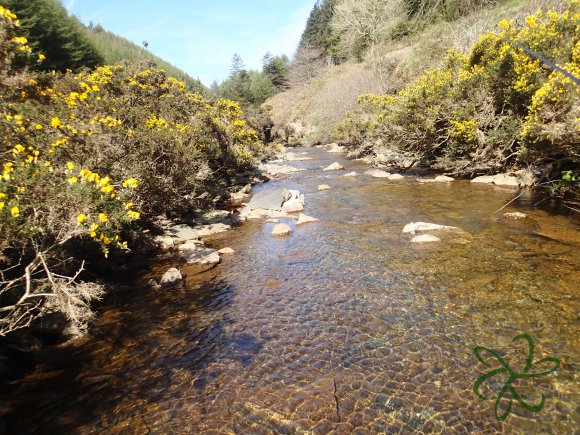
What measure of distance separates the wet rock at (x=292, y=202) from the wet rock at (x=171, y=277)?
5.90m

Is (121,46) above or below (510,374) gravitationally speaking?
above

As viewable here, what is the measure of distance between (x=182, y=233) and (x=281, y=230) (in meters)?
3.19

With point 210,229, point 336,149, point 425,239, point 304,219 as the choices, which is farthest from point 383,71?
point 425,239

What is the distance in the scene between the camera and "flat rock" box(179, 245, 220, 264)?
8.86 meters

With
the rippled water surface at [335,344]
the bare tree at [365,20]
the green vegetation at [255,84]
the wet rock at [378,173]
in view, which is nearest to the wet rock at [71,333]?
the rippled water surface at [335,344]

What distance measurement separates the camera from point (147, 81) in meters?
14.5

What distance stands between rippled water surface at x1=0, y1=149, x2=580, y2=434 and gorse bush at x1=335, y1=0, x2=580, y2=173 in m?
3.05

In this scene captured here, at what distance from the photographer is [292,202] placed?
13.5m

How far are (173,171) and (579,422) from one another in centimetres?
1014

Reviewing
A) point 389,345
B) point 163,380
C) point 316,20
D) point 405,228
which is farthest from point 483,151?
point 316,20

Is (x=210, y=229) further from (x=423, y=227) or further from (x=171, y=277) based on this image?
(x=423, y=227)

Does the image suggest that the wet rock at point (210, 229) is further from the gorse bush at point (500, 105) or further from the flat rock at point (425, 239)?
the gorse bush at point (500, 105)

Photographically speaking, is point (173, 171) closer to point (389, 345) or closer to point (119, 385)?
point (119, 385)

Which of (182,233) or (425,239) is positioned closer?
(425,239)
